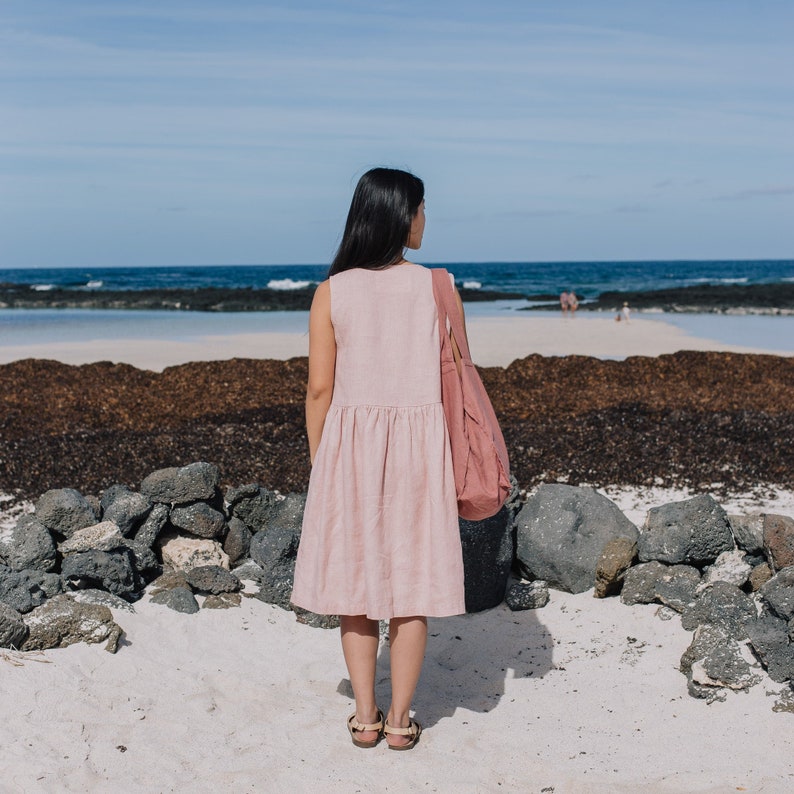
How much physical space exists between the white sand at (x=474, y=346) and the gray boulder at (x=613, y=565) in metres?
11.1

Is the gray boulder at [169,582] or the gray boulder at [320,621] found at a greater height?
the gray boulder at [169,582]

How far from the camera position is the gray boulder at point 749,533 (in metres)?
5.19

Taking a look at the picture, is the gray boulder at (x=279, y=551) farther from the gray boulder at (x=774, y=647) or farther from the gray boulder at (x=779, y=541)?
the gray boulder at (x=779, y=541)

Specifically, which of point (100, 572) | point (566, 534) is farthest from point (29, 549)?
point (566, 534)

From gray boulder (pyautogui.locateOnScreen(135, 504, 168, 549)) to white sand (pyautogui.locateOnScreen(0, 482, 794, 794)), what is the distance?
0.61 metres

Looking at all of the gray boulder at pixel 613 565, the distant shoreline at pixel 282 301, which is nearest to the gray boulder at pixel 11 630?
the gray boulder at pixel 613 565

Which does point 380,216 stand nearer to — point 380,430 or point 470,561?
point 380,430

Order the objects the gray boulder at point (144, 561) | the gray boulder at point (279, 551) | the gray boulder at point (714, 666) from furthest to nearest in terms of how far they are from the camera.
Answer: the gray boulder at point (144, 561) → the gray boulder at point (279, 551) → the gray boulder at point (714, 666)

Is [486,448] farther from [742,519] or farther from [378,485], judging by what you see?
[742,519]

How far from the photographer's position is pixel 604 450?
801cm

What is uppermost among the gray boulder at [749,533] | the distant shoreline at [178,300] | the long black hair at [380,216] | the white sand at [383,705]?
the long black hair at [380,216]

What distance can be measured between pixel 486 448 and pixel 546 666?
1654mm

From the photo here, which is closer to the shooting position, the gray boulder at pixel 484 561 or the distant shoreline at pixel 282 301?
the gray boulder at pixel 484 561

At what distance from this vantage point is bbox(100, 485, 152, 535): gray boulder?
5.67m
